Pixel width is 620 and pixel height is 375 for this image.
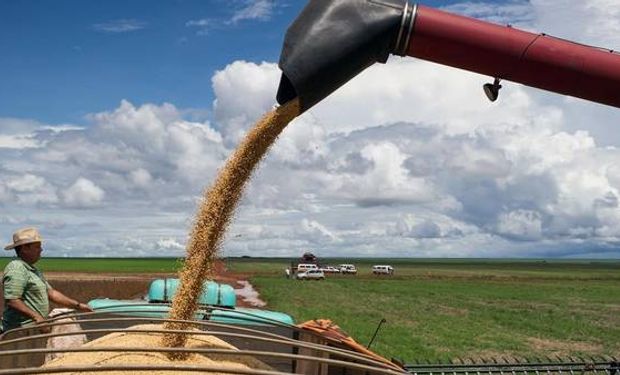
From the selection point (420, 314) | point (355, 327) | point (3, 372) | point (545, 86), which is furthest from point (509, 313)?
point (3, 372)

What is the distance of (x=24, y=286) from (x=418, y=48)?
3.11 meters

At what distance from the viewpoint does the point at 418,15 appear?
381cm

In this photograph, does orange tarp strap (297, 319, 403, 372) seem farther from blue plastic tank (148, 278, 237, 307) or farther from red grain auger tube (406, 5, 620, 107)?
blue plastic tank (148, 278, 237, 307)

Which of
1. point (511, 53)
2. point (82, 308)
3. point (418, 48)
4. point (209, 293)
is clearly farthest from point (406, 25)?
point (209, 293)

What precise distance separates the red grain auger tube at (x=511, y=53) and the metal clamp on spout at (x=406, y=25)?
15 mm

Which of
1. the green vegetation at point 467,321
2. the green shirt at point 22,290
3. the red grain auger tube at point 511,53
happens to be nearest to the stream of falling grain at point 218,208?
the red grain auger tube at point 511,53

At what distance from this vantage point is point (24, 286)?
17.2ft

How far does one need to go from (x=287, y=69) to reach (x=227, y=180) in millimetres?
706

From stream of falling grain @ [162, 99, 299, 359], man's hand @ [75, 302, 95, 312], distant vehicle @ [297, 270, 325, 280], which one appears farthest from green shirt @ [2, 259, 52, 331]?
distant vehicle @ [297, 270, 325, 280]

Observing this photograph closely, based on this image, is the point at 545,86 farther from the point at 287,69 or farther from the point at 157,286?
the point at 157,286

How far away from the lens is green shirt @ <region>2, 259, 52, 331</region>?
5195mm

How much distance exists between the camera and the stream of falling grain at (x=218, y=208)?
3998mm

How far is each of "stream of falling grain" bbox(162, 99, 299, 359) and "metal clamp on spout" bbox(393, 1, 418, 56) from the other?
602mm

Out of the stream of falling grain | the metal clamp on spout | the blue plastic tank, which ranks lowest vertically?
the blue plastic tank
